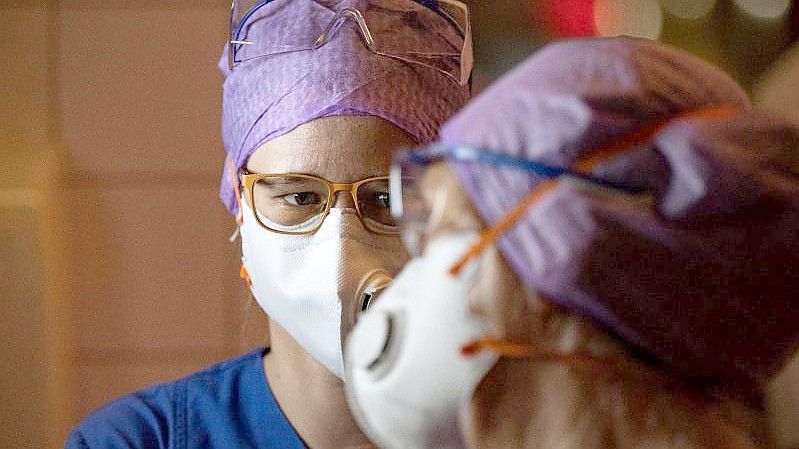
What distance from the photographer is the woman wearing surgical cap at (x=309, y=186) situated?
1.11 meters

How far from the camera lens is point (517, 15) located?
1868 millimetres

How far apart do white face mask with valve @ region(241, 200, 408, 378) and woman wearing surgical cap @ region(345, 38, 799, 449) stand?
333 mm

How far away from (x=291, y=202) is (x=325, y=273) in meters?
0.12

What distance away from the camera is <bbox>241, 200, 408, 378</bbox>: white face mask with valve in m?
1.08

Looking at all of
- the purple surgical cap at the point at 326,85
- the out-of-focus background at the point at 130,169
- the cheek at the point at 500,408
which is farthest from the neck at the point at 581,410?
the out-of-focus background at the point at 130,169

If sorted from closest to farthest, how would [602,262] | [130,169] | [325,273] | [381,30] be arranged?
1. [602,262]
2. [325,273]
3. [381,30]
4. [130,169]

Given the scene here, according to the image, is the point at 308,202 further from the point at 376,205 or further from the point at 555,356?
the point at 555,356

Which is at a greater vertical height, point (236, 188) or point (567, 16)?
point (567, 16)

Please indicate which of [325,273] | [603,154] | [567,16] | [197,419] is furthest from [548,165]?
[567,16]

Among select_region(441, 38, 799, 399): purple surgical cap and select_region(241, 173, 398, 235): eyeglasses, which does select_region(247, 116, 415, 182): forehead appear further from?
select_region(441, 38, 799, 399): purple surgical cap

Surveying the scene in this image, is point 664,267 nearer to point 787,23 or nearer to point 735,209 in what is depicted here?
point 735,209

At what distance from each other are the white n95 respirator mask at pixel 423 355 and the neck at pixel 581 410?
0.03 metres

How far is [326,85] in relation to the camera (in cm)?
115

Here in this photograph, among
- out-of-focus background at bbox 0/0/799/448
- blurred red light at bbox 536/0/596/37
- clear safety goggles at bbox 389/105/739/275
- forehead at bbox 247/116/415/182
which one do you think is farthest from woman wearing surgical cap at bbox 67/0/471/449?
blurred red light at bbox 536/0/596/37
